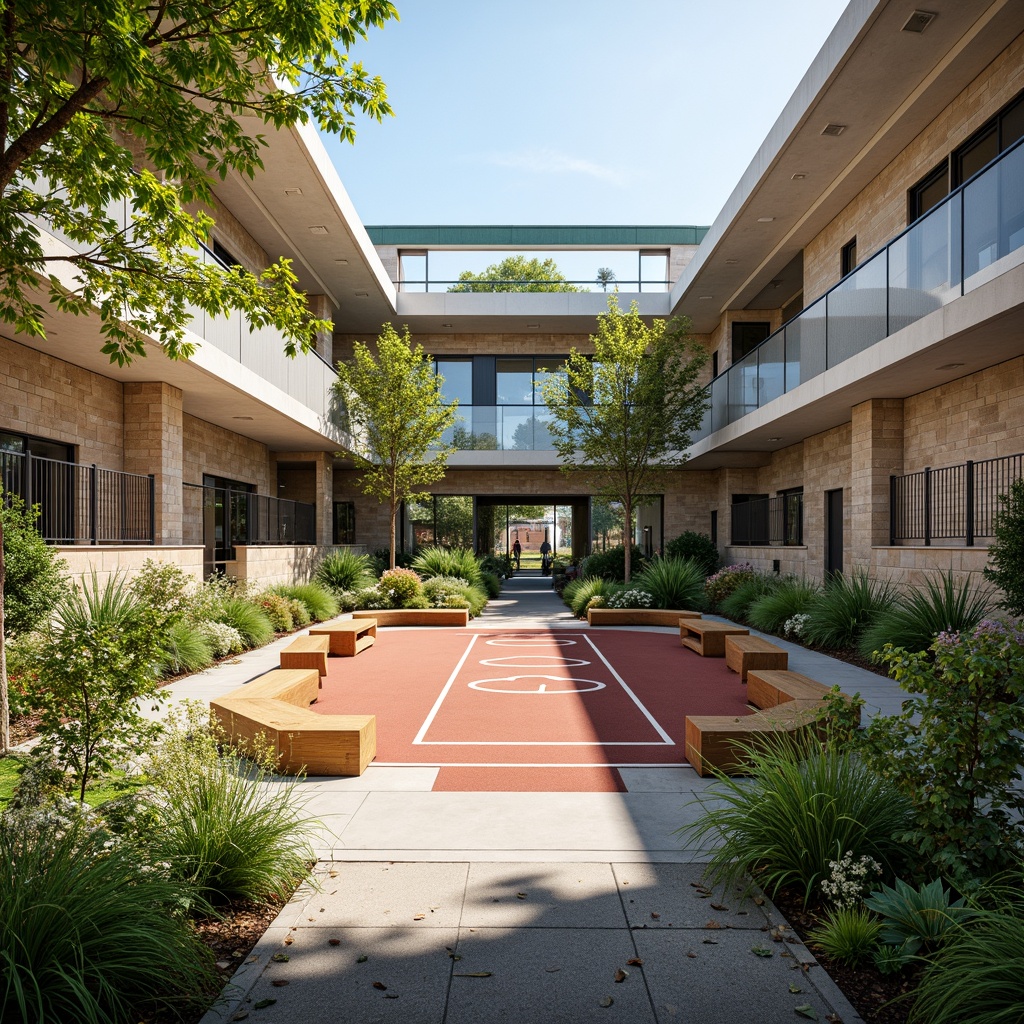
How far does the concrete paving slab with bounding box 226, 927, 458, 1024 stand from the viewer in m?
3.08

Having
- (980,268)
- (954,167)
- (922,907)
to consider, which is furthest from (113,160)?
(954,167)

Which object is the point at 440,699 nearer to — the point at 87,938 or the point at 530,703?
the point at 530,703

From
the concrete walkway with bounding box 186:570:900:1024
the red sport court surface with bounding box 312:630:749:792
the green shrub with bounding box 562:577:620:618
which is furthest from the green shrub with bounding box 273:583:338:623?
the concrete walkway with bounding box 186:570:900:1024

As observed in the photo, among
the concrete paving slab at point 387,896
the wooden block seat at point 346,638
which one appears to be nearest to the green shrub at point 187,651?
the wooden block seat at point 346,638

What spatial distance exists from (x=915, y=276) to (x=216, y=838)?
11957mm

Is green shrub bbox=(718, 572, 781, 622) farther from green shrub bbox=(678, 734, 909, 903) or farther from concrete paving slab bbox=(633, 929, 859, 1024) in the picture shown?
concrete paving slab bbox=(633, 929, 859, 1024)

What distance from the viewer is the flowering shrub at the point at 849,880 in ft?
12.2

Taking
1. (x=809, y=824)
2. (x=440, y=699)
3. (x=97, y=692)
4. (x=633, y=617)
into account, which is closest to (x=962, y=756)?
(x=809, y=824)

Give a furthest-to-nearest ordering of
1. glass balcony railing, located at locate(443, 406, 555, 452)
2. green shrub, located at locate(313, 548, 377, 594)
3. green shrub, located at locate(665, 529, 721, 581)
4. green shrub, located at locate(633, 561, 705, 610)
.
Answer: glass balcony railing, located at locate(443, 406, 555, 452) → green shrub, located at locate(665, 529, 721, 581) → green shrub, located at locate(313, 548, 377, 594) → green shrub, located at locate(633, 561, 705, 610)

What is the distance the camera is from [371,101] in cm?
629

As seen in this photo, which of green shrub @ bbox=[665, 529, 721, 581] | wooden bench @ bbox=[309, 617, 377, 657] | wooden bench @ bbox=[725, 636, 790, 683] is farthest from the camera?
green shrub @ bbox=[665, 529, 721, 581]

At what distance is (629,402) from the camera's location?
21406 mm

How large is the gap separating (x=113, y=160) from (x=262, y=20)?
1.45m

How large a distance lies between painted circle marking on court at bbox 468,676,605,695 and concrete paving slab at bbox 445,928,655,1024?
6221 millimetres
